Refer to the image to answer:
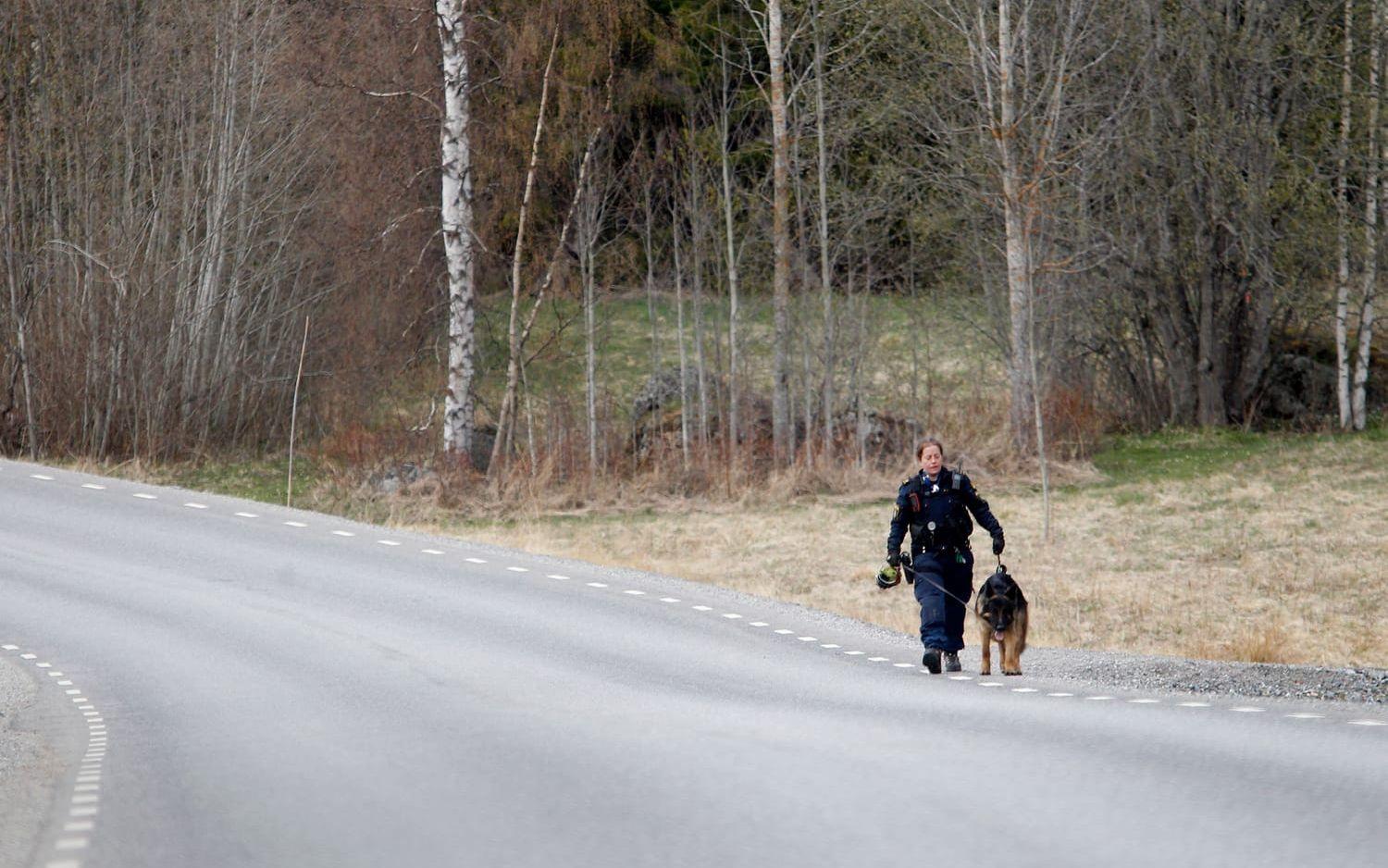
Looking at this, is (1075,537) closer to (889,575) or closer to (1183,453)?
(1183,453)

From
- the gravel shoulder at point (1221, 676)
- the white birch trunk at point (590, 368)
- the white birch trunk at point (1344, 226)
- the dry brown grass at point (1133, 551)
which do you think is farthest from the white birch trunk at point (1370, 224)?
the gravel shoulder at point (1221, 676)

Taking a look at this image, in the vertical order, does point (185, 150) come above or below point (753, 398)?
above

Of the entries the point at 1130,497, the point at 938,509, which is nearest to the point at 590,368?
the point at 1130,497

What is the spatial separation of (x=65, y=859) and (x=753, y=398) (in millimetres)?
23670

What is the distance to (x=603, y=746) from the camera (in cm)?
877

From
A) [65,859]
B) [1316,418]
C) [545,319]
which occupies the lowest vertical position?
[65,859]

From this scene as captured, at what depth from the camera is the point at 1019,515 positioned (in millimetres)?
23203

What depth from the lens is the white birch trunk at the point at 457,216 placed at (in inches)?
1014

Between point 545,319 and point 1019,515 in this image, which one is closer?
point 1019,515

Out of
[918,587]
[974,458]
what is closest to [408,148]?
[974,458]

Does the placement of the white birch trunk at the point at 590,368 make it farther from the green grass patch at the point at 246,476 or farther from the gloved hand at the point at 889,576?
the gloved hand at the point at 889,576

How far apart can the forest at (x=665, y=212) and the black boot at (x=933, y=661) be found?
14.0 meters

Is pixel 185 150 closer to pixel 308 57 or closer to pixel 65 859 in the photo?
pixel 308 57

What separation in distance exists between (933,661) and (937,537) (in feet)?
2.77
